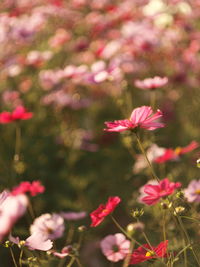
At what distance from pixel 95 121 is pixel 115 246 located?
6.26 feet

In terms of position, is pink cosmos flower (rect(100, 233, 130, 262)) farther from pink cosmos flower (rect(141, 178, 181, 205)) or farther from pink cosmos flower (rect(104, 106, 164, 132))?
pink cosmos flower (rect(104, 106, 164, 132))

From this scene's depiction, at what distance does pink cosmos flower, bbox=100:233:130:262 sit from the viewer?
967 mm

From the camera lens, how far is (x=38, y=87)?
268 cm

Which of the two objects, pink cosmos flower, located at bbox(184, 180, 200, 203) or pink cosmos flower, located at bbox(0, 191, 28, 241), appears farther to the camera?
pink cosmos flower, located at bbox(184, 180, 200, 203)

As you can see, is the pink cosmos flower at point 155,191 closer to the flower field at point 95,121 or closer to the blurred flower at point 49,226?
the flower field at point 95,121

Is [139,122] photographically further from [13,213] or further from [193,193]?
[13,213]

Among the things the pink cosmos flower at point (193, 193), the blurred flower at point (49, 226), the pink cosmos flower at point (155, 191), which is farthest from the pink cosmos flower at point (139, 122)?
the blurred flower at point (49, 226)

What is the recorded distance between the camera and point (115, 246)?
3.29 feet

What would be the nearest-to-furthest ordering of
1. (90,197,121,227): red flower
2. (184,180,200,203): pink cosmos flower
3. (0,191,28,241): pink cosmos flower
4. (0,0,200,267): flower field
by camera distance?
(0,191,28,241): pink cosmos flower
(90,197,121,227): red flower
(184,180,200,203): pink cosmos flower
(0,0,200,267): flower field

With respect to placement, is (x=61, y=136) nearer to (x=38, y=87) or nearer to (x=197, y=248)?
(x=38, y=87)

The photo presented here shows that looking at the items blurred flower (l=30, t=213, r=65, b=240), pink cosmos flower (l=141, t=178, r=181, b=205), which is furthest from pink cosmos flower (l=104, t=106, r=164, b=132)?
blurred flower (l=30, t=213, r=65, b=240)

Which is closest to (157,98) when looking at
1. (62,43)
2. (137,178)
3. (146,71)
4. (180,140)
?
(146,71)

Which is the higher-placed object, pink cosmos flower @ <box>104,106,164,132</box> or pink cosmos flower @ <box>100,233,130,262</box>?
pink cosmos flower @ <box>104,106,164,132</box>

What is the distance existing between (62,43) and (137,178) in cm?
107
